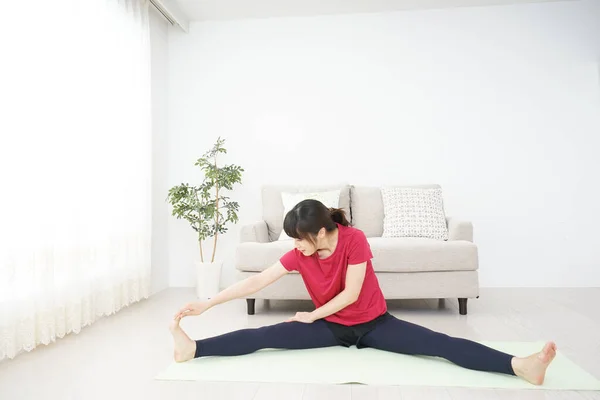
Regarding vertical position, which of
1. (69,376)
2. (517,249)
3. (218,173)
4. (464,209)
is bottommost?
(69,376)

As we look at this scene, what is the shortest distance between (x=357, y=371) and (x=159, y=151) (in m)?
3.01

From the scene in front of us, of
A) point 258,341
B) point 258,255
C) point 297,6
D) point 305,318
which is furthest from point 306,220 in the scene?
point 297,6

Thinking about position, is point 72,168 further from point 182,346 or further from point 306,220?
point 306,220

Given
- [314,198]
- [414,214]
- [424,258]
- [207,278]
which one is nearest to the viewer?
[424,258]

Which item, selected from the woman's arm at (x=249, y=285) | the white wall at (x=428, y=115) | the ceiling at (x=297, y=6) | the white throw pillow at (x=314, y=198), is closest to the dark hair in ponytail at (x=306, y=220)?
the woman's arm at (x=249, y=285)

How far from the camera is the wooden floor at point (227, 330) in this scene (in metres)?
1.72

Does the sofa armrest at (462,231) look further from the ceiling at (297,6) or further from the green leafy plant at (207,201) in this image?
the ceiling at (297,6)

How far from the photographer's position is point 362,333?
2.12 meters

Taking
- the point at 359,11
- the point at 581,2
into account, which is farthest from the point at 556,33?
the point at 359,11

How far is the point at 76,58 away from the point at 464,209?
3.30 metres

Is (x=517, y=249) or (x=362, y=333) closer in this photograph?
(x=362, y=333)

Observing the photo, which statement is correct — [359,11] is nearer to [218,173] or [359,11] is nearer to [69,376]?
[218,173]

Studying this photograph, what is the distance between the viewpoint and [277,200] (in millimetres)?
3838

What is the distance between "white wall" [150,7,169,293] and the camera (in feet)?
13.5
